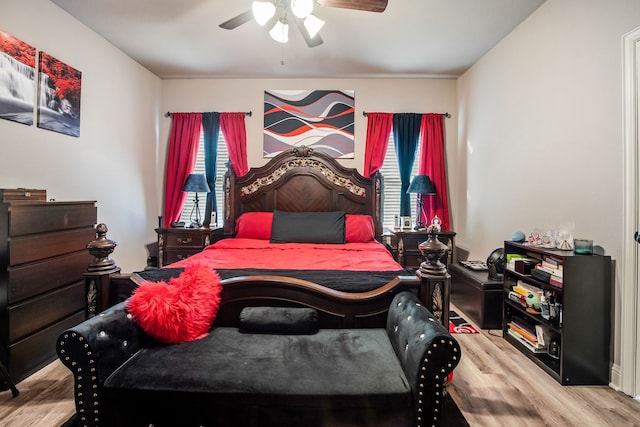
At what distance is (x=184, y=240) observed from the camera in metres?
3.91

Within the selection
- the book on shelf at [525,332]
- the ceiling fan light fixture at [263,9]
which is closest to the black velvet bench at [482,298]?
the book on shelf at [525,332]

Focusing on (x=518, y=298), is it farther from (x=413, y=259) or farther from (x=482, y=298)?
(x=413, y=259)

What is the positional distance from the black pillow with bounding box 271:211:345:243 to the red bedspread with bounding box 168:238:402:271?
96mm

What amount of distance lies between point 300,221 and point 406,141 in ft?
5.93

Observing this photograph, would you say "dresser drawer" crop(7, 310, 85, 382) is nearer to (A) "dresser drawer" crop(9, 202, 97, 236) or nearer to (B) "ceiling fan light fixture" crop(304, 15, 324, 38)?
(A) "dresser drawer" crop(9, 202, 97, 236)

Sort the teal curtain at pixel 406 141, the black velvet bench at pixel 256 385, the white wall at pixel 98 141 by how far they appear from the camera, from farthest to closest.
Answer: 1. the teal curtain at pixel 406 141
2. the white wall at pixel 98 141
3. the black velvet bench at pixel 256 385

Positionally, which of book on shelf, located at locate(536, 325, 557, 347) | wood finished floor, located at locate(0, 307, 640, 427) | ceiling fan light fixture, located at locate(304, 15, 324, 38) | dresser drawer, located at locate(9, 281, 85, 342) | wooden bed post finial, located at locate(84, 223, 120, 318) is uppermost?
ceiling fan light fixture, located at locate(304, 15, 324, 38)

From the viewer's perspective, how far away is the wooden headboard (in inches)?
162

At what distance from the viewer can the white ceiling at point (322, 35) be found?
2.73 metres

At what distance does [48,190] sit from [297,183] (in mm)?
2464

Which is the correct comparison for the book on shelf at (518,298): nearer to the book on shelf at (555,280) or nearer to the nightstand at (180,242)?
the book on shelf at (555,280)

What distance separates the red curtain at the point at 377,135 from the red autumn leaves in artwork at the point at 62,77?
10.4ft

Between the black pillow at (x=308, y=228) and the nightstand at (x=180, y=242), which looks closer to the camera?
the black pillow at (x=308, y=228)

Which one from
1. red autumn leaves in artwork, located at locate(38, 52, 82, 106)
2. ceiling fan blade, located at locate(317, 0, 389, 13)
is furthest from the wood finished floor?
ceiling fan blade, located at locate(317, 0, 389, 13)
